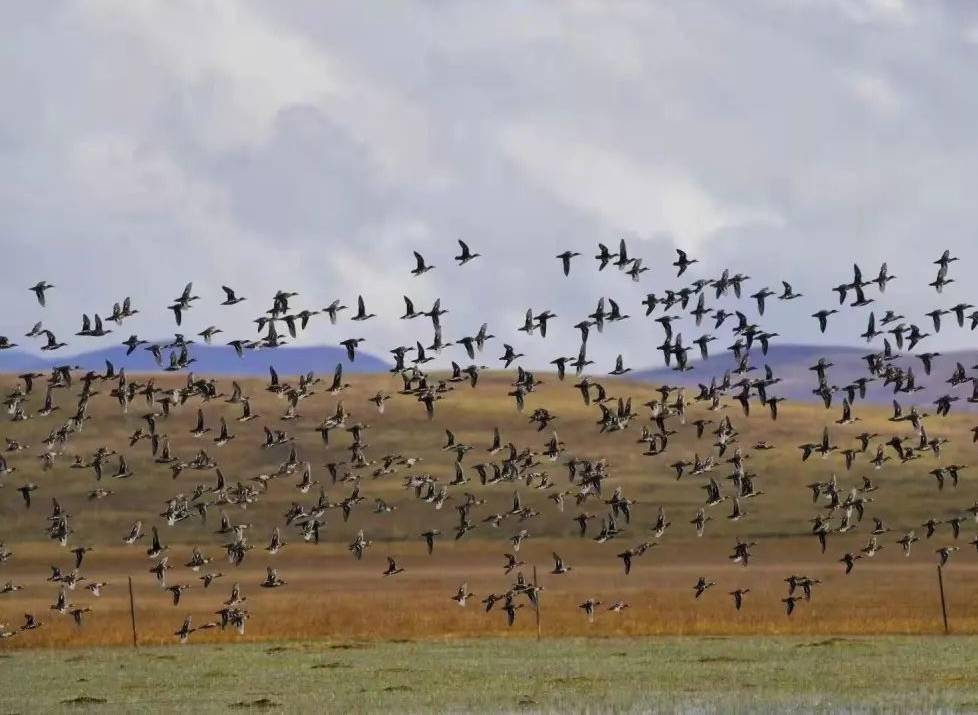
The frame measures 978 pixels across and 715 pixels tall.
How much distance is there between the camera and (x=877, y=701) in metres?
51.5

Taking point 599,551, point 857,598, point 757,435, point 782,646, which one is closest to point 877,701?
point 782,646

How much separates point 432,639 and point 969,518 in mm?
83741

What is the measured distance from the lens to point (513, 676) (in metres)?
58.9

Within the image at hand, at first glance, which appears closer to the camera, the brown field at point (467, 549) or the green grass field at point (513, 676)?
the green grass field at point (513, 676)

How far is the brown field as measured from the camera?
82625 mm

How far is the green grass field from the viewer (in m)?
52.6

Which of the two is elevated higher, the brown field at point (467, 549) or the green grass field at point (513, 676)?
the brown field at point (467, 549)

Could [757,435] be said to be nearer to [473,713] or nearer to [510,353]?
[510,353]

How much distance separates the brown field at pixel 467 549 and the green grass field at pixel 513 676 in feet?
20.7

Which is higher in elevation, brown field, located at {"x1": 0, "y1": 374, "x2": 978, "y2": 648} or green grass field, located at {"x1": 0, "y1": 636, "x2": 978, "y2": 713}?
brown field, located at {"x1": 0, "y1": 374, "x2": 978, "y2": 648}

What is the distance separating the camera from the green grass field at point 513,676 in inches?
2072

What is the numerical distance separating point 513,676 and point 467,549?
286 ft

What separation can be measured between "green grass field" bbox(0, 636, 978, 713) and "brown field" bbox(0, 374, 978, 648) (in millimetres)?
6307

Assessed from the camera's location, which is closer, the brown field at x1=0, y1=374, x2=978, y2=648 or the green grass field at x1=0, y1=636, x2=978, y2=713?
the green grass field at x1=0, y1=636, x2=978, y2=713
